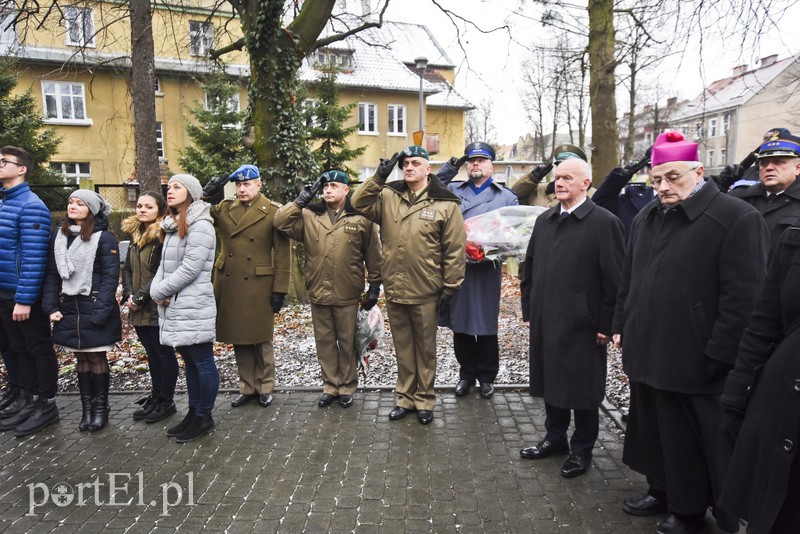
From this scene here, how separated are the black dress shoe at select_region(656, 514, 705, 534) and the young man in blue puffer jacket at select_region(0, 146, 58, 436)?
16.2 feet

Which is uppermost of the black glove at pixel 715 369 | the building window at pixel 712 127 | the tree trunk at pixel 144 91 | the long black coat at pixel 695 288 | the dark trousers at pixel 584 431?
the building window at pixel 712 127

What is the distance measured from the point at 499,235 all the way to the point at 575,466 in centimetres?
216

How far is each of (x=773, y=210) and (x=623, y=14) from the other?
26.2 ft

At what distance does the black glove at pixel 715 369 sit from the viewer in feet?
9.53

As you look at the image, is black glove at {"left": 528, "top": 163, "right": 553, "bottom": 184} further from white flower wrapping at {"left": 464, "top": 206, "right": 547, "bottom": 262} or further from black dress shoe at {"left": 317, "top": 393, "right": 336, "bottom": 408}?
black dress shoe at {"left": 317, "top": 393, "right": 336, "bottom": 408}

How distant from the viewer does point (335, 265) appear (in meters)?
5.17

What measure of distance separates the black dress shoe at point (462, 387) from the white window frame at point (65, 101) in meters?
26.9

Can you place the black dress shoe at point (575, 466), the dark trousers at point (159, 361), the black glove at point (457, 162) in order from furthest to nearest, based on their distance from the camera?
the black glove at point (457, 162), the dark trousers at point (159, 361), the black dress shoe at point (575, 466)

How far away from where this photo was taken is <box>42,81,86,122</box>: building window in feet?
85.5

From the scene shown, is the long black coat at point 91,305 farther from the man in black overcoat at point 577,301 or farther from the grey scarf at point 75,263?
the man in black overcoat at point 577,301

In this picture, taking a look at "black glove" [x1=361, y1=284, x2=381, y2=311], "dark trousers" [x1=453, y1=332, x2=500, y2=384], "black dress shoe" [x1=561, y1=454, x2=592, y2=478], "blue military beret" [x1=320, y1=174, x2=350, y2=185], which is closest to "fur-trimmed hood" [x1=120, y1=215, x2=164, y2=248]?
"blue military beret" [x1=320, y1=174, x2=350, y2=185]

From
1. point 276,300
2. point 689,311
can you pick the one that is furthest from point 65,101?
point 689,311

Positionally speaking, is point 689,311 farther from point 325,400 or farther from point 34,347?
point 34,347

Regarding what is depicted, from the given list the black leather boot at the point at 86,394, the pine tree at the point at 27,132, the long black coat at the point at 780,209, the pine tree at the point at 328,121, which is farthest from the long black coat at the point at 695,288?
the pine tree at the point at 328,121
